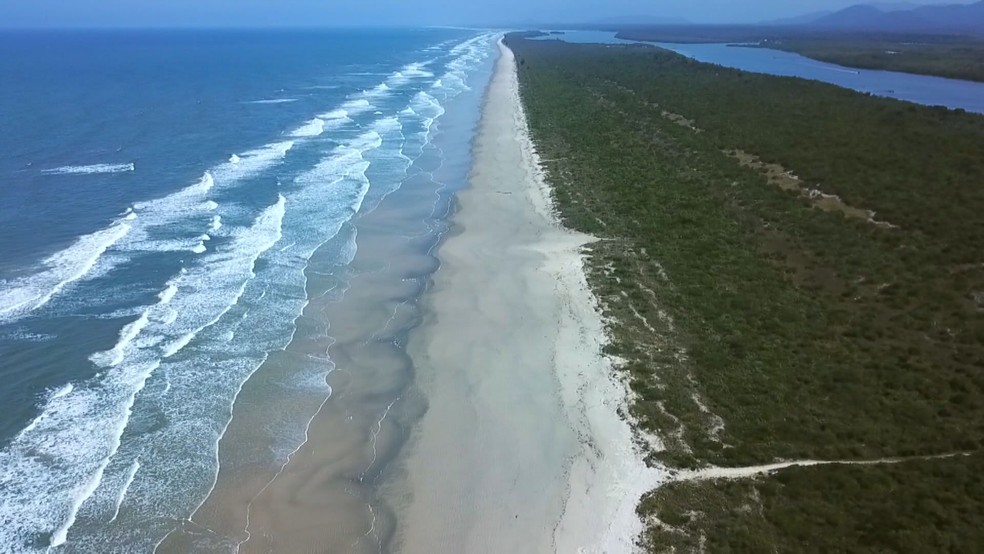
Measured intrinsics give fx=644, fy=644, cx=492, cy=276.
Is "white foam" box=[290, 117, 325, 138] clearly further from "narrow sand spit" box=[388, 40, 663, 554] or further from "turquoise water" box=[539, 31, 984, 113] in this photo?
"turquoise water" box=[539, 31, 984, 113]

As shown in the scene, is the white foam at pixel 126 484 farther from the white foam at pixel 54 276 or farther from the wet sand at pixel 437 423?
the white foam at pixel 54 276

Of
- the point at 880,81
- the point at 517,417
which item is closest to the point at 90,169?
the point at 517,417

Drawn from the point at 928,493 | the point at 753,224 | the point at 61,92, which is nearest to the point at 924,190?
the point at 753,224

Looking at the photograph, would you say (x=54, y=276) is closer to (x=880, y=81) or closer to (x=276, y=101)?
(x=276, y=101)

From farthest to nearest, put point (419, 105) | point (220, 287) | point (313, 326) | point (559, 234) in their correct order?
point (419, 105)
point (559, 234)
point (220, 287)
point (313, 326)

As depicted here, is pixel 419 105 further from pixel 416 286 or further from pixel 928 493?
pixel 928 493

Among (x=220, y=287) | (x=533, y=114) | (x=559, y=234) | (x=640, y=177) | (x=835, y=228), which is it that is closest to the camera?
(x=220, y=287)

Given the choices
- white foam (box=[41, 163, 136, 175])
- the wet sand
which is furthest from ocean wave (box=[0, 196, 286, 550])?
white foam (box=[41, 163, 136, 175])

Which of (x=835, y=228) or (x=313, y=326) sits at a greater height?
(x=835, y=228)
